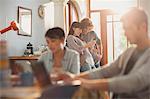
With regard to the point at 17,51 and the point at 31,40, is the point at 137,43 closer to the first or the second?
the point at 17,51

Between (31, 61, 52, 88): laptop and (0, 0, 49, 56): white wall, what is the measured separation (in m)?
3.82

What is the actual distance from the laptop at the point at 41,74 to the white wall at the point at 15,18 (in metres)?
3.82

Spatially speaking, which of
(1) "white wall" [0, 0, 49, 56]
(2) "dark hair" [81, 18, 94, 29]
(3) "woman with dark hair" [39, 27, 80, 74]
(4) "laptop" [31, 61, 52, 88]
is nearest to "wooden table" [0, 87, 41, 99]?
(4) "laptop" [31, 61, 52, 88]

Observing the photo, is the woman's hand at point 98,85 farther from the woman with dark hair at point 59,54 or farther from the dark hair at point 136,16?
the woman with dark hair at point 59,54

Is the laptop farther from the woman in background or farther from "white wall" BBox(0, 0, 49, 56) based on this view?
"white wall" BBox(0, 0, 49, 56)

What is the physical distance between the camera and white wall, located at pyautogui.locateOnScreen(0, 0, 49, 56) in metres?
6.34

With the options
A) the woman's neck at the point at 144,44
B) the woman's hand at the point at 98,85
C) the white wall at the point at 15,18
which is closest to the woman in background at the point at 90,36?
the white wall at the point at 15,18

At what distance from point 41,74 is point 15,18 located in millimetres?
5128

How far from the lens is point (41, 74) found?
178cm

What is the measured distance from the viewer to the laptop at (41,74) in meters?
1.72

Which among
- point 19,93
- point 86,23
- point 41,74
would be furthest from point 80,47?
point 19,93

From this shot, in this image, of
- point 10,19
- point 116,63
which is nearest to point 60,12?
point 10,19

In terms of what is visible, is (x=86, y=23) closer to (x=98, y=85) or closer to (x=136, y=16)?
(x=136, y=16)

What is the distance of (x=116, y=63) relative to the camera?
2.23 meters
